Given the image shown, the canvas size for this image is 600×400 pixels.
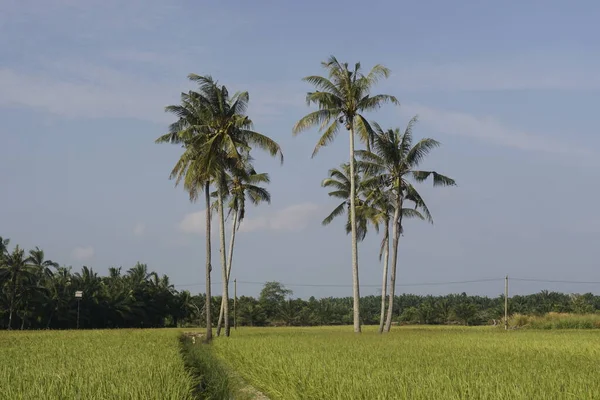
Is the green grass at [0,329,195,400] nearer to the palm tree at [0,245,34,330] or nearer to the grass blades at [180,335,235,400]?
the grass blades at [180,335,235,400]

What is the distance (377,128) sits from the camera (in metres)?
38.3

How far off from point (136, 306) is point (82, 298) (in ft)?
22.3

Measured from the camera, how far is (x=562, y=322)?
43906 millimetres

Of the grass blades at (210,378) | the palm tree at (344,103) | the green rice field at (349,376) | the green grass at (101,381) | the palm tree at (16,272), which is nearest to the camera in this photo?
the green rice field at (349,376)

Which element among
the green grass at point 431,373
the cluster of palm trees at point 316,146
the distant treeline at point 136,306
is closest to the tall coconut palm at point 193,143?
the cluster of palm trees at point 316,146

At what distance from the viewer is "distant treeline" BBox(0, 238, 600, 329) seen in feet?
197

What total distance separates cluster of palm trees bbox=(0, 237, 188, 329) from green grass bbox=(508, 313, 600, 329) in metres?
40.1

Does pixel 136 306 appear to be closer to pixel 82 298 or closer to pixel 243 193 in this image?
pixel 82 298

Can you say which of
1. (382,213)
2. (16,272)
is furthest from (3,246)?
(382,213)

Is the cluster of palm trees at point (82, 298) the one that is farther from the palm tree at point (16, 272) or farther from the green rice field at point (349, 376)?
the green rice field at point (349, 376)

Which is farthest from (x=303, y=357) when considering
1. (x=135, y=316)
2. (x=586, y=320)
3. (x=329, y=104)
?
(x=135, y=316)

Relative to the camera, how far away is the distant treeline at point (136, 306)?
6003 centimetres

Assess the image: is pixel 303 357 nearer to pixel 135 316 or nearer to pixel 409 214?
pixel 409 214

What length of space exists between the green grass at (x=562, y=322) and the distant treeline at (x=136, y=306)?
14.5 meters
